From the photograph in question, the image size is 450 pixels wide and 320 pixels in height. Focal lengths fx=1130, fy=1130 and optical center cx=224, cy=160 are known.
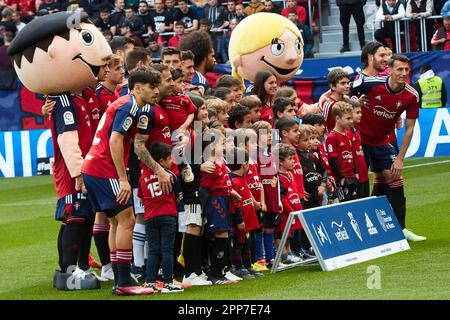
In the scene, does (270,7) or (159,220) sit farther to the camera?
(270,7)

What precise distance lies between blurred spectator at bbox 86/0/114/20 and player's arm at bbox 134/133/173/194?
1977 cm

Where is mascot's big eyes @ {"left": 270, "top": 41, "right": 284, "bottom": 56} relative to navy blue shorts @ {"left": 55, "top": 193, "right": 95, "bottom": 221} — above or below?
above

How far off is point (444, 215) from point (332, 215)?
381 cm

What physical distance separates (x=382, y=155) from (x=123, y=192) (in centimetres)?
439

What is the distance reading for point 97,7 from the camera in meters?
29.2

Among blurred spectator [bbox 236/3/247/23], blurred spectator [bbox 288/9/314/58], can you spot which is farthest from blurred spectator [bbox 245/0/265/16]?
blurred spectator [bbox 288/9/314/58]

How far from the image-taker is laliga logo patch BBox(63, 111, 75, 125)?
33.2 feet

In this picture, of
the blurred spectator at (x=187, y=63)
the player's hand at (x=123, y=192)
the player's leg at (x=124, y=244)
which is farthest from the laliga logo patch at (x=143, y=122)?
the blurred spectator at (x=187, y=63)

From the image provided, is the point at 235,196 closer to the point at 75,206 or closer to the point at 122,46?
the point at 75,206

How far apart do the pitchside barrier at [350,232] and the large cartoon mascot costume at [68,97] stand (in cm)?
184

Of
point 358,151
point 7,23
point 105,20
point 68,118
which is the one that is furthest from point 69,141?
point 7,23

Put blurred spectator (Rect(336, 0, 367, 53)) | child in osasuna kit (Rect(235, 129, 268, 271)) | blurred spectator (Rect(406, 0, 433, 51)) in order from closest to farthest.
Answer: child in osasuna kit (Rect(235, 129, 268, 271))
blurred spectator (Rect(406, 0, 433, 51))
blurred spectator (Rect(336, 0, 367, 53))

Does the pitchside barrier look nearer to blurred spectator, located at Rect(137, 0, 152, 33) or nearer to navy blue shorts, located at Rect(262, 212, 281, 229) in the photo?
navy blue shorts, located at Rect(262, 212, 281, 229)
